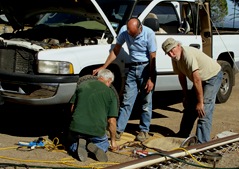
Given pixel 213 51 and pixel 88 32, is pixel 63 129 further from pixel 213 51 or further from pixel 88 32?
pixel 213 51

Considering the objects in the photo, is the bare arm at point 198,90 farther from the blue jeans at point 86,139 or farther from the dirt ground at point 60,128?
the blue jeans at point 86,139

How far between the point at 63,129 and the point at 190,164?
2494mm

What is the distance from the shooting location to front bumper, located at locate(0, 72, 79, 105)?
21.3ft

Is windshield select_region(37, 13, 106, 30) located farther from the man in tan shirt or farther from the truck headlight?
the man in tan shirt

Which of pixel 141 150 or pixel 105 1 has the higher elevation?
pixel 105 1

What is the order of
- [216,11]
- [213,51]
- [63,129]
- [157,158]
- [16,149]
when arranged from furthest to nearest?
[216,11] → [213,51] → [63,129] → [16,149] → [157,158]

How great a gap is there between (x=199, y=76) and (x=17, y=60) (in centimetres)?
250

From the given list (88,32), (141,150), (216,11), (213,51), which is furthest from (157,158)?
(216,11)

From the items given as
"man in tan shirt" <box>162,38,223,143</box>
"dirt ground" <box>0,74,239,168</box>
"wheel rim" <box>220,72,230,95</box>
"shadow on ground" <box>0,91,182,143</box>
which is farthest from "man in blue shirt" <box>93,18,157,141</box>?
"wheel rim" <box>220,72,230,95</box>

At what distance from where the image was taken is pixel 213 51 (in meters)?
9.12

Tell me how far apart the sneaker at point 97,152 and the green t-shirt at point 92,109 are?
5.9 inches

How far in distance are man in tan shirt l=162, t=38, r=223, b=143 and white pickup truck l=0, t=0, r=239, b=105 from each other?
3.56 ft

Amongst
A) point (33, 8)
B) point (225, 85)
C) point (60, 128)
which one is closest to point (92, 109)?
point (60, 128)

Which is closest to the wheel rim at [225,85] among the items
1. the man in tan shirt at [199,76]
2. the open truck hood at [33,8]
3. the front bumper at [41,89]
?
the man in tan shirt at [199,76]
